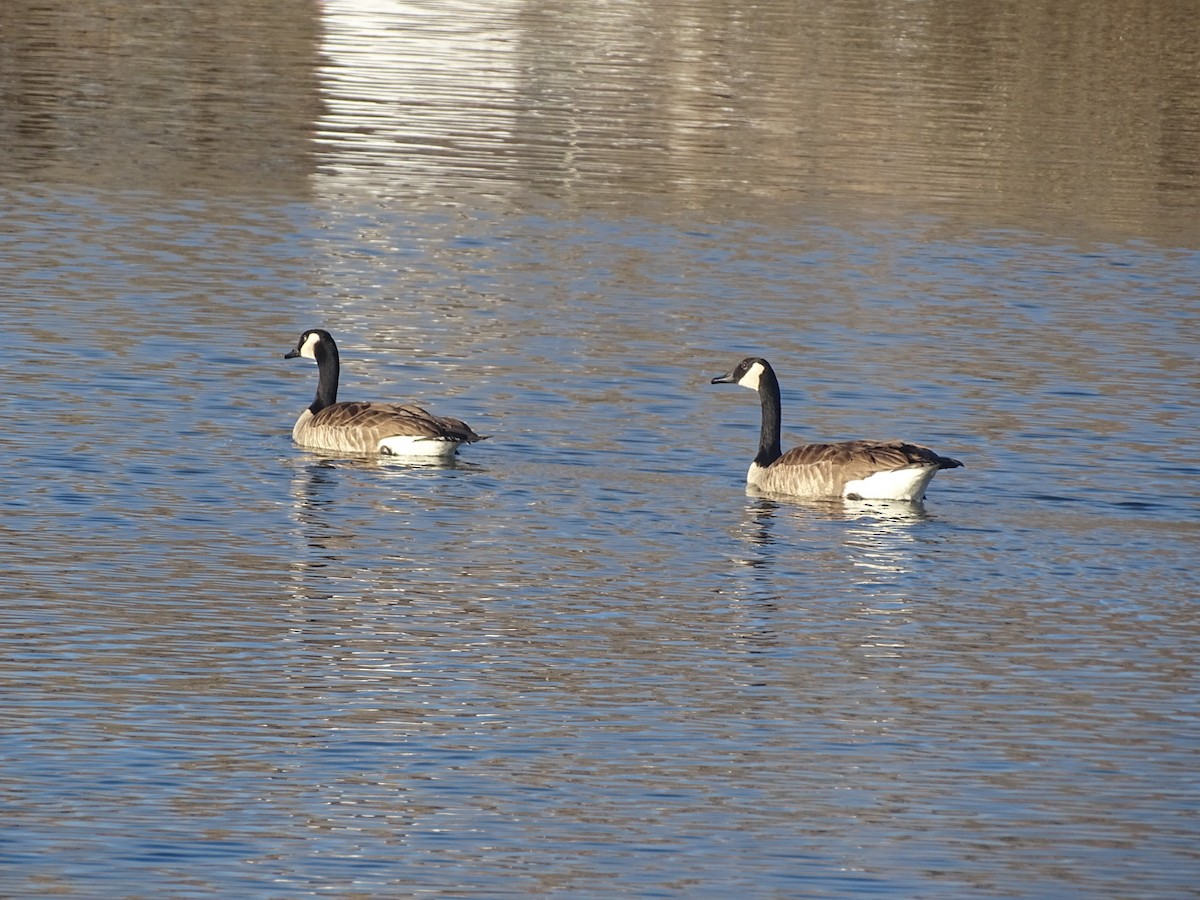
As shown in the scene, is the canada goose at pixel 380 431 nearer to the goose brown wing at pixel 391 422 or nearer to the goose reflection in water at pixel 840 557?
the goose brown wing at pixel 391 422

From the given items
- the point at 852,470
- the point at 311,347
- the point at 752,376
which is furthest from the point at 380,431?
the point at 852,470

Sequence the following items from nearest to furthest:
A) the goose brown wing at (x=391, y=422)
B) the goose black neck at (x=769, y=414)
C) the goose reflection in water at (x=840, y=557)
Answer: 1. the goose reflection in water at (x=840, y=557)
2. the goose brown wing at (x=391, y=422)
3. the goose black neck at (x=769, y=414)

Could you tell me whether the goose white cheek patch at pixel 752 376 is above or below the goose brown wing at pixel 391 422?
above

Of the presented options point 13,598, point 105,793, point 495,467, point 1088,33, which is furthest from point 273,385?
point 1088,33

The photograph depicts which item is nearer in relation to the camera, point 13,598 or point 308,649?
point 308,649

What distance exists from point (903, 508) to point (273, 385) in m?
7.26

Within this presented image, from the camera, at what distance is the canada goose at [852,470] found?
61.9 ft

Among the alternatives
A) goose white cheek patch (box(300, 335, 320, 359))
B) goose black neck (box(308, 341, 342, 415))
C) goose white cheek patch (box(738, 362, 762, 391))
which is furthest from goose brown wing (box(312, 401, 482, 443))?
goose white cheek patch (box(738, 362, 762, 391))

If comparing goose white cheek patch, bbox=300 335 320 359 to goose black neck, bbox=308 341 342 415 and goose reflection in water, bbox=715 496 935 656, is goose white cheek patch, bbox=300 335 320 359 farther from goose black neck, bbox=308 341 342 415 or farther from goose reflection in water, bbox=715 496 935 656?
goose reflection in water, bbox=715 496 935 656

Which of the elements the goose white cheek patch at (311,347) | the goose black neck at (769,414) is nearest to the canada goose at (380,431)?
the goose white cheek patch at (311,347)

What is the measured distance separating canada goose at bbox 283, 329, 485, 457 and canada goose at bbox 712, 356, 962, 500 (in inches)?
102

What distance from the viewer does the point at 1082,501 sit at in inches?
766

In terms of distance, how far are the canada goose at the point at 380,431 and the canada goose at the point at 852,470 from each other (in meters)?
2.58

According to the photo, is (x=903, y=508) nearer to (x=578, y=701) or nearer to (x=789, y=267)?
(x=578, y=701)
